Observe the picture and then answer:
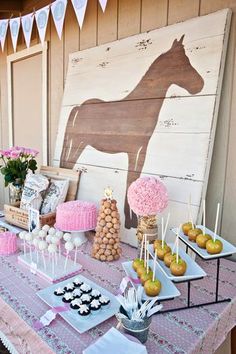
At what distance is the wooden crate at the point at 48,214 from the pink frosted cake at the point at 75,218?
0.15 m

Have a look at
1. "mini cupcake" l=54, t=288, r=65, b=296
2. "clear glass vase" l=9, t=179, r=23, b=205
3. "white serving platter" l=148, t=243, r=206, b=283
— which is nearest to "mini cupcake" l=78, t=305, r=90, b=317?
"mini cupcake" l=54, t=288, r=65, b=296

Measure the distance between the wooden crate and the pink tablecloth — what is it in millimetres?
363

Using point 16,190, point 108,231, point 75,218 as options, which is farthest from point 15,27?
point 108,231

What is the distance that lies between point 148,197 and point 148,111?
0.50 metres

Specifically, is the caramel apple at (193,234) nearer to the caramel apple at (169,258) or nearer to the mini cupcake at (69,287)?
the caramel apple at (169,258)

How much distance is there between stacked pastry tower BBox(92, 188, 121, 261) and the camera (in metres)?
1.16

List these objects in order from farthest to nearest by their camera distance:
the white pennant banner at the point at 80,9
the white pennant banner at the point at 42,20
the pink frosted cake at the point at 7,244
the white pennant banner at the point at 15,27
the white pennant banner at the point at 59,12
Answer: the white pennant banner at the point at 15,27 → the white pennant banner at the point at 42,20 → the white pennant banner at the point at 59,12 → the white pennant banner at the point at 80,9 → the pink frosted cake at the point at 7,244

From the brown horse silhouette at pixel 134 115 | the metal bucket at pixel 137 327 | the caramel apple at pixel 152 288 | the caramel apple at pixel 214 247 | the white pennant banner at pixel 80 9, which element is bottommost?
the metal bucket at pixel 137 327

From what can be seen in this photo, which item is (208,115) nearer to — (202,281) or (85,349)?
(202,281)

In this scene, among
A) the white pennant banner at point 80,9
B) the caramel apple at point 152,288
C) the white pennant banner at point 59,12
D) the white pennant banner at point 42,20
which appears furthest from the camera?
the white pennant banner at point 42,20

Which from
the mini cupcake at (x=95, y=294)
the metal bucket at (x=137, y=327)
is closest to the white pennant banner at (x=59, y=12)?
the mini cupcake at (x=95, y=294)

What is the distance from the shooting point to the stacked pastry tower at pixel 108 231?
116 cm

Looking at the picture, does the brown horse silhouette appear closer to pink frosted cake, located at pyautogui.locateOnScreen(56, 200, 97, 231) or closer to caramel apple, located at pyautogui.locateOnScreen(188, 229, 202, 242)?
pink frosted cake, located at pyautogui.locateOnScreen(56, 200, 97, 231)

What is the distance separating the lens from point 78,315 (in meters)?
0.80
